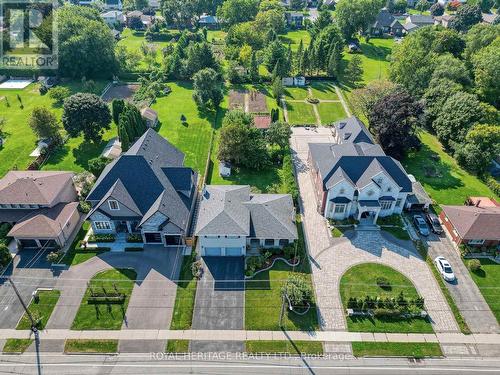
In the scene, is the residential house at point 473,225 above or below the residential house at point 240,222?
above

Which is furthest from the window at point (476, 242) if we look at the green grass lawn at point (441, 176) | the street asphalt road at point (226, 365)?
the street asphalt road at point (226, 365)

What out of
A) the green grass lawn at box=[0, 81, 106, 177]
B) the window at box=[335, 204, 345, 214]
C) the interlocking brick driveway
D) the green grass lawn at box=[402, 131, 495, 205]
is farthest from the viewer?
the green grass lawn at box=[0, 81, 106, 177]

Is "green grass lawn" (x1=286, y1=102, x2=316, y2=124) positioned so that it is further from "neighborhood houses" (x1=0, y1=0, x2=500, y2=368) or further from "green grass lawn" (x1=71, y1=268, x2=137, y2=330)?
"green grass lawn" (x1=71, y1=268, x2=137, y2=330)

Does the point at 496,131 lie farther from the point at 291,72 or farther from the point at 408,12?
the point at 408,12

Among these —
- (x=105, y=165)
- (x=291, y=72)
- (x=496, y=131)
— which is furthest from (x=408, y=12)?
(x=105, y=165)

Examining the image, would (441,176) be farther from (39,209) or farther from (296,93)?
(39,209)

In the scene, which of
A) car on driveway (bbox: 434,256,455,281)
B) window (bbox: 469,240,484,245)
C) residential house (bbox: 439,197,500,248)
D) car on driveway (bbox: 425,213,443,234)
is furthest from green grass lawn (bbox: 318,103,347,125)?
car on driveway (bbox: 434,256,455,281)

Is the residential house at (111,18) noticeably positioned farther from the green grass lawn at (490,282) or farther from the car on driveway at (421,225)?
the green grass lawn at (490,282)

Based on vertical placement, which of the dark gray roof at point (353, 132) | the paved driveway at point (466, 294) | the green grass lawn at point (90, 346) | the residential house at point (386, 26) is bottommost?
the green grass lawn at point (90, 346)
